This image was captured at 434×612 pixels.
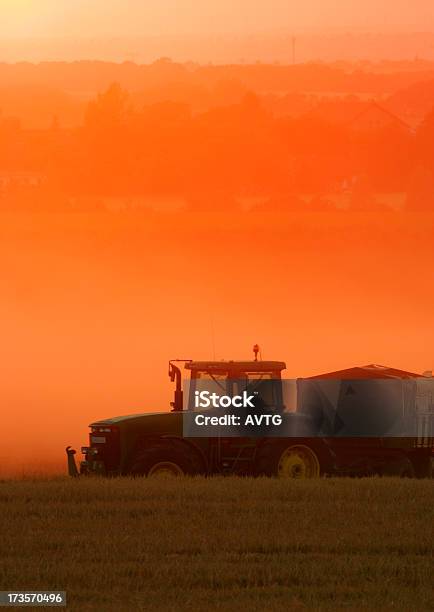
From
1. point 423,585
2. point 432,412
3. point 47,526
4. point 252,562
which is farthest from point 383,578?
point 432,412

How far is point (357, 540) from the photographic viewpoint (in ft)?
58.3

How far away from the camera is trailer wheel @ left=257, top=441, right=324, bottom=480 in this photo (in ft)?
82.2

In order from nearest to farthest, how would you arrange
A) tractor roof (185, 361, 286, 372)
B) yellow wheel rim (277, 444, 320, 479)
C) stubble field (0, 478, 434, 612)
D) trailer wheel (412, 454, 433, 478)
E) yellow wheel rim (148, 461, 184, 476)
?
stubble field (0, 478, 434, 612), yellow wheel rim (148, 461, 184, 476), tractor roof (185, 361, 286, 372), yellow wheel rim (277, 444, 320, 479), trailer wheel (412, 454, 433, 478)

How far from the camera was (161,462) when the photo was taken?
80.6ft

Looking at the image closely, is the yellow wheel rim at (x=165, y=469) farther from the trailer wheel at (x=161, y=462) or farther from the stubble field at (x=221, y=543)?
the stubble field at (x=221, y=543)

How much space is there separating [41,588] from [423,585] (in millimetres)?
3787

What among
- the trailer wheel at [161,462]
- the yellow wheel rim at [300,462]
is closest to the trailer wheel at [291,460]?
the yellow wheel rim at [300,462]

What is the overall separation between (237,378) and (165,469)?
1.92 meters

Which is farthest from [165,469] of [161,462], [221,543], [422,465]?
[221,543]

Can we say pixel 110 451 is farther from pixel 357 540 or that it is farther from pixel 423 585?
pixel 423 585

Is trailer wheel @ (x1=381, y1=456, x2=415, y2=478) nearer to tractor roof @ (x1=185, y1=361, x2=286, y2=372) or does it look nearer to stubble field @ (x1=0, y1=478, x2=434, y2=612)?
stubble field @ (x1=0, y1=478, x2=434, y2=612)
